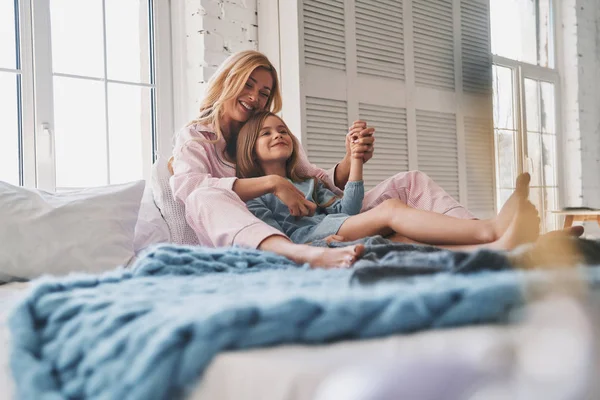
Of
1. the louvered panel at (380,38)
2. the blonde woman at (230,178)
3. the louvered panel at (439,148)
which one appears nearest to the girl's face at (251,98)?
the blonde woman at (230,178)

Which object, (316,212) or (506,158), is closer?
(316,212)

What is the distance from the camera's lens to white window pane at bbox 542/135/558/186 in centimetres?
360

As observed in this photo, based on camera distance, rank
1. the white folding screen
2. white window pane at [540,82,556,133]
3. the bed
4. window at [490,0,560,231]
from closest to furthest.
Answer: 1. the bed
2. the white folding screen
3. window at [490,0,560,231]
4. white window pane at [540,82,556,133]

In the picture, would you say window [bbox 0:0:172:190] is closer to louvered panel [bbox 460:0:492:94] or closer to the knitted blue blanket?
the knitted blue blanket

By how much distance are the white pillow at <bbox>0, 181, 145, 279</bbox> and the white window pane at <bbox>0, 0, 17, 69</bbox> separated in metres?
0.74

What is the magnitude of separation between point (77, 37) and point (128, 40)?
189 mm

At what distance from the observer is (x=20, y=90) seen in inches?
74.8

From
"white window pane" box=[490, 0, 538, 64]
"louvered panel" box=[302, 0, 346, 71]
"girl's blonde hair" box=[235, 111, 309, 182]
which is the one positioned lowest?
"girl's blonde hair" box=[235, 111, 309, 182]

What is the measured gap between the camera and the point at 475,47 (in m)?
3.32

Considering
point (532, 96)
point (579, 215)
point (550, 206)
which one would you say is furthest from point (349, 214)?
point (550, 206)

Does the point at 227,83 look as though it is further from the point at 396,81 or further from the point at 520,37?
the point at 520,37

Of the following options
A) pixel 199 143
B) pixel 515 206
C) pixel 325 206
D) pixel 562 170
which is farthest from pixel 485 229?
pixel 562 170

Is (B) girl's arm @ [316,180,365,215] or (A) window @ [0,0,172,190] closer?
(B) girl's arm @ [316,180,365,215]

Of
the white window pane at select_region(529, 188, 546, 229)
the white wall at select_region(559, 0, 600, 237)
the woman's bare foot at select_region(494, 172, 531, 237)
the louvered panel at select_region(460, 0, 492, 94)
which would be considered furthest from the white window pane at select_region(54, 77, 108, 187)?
the white wall at select_region(559, 0, 600, 237)
